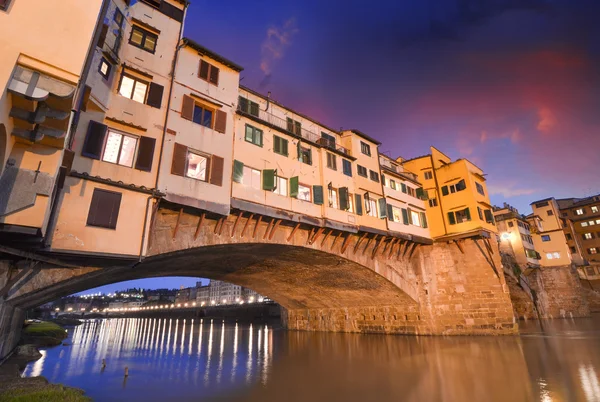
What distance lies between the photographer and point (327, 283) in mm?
29922

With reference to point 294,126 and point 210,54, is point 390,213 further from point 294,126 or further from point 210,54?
point 210,54

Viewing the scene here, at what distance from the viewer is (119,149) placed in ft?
46.0

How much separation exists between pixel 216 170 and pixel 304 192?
7.42m

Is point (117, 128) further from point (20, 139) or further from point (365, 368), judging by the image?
point (365, 368)

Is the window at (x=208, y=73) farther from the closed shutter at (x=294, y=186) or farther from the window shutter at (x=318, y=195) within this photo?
the window shutter at (x=318, y=195)

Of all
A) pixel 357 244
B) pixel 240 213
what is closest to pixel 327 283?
pixel 357 244

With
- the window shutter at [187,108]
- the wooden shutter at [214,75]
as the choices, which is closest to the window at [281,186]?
the window shutter at [187,108]

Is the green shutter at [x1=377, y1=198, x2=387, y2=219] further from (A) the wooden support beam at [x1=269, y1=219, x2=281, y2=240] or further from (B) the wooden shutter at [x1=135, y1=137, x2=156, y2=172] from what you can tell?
(B) the wooden shutter at [x1=135, y1=137, x2=156, y2=172]

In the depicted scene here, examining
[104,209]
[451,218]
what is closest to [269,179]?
[104,209]

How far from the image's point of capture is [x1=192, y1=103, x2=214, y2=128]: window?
57.5ft

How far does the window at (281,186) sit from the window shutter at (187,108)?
6.85m

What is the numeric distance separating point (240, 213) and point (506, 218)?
57146mm

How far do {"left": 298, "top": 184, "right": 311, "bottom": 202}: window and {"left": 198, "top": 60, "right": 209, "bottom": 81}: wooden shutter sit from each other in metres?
9.71

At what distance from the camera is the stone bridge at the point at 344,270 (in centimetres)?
1742
